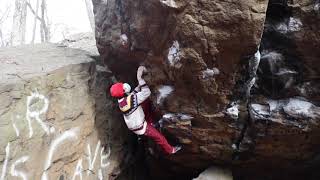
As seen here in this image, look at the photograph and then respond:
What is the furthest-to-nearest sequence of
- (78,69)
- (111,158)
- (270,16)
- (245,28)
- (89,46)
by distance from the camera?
(89,46) → (111,158) → (78,69) → (270,16) → (245,28)

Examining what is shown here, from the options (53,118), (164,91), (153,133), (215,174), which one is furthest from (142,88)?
(215,174)

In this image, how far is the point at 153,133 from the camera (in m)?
4.93

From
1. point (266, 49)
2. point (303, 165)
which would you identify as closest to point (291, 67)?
point (266, 49)

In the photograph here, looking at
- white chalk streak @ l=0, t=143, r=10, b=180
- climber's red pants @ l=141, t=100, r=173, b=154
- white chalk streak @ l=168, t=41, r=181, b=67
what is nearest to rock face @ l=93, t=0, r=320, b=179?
white chalk streak @ l=168, t=41, r=181, b=67

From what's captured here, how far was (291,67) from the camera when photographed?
424 cm

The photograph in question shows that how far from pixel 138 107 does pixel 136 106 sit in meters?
0.05

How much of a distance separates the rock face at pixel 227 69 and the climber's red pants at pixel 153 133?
0.38 feet

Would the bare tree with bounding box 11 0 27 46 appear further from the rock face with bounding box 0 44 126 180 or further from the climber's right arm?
the climber's right arm

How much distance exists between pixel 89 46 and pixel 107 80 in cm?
148

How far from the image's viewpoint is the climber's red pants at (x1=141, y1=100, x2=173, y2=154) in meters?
4.94

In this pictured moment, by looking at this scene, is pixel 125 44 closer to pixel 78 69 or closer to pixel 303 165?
pixel 78 69

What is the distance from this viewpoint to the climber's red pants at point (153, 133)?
4.94m

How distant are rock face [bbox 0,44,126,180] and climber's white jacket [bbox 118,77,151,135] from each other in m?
0.54

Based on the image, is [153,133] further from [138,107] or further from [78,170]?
[78,170]
